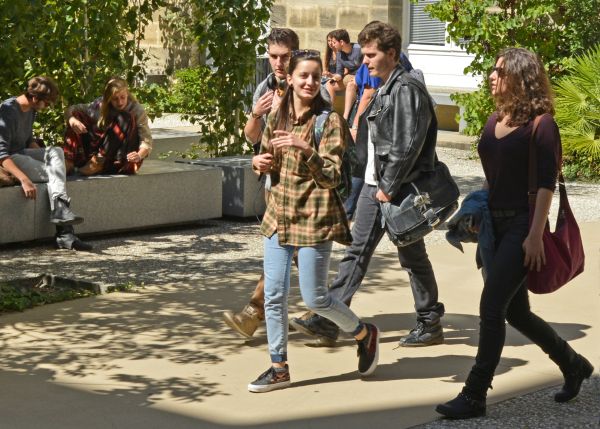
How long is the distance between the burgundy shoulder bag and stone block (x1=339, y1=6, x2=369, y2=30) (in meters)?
13.5

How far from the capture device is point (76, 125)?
10.9 m

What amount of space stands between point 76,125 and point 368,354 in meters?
5.01

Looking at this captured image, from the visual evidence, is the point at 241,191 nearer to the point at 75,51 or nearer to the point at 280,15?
the point at 75,51

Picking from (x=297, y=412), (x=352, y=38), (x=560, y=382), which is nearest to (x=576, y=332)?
(x=560, y=382)

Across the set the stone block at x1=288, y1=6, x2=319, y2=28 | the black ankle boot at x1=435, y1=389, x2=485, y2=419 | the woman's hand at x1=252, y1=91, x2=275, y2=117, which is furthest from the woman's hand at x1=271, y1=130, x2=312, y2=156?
the stone block at x1=288, y1=6, x2=319, y2=28

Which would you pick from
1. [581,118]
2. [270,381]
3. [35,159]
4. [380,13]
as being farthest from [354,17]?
[270,381]

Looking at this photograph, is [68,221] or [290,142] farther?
[68,221]

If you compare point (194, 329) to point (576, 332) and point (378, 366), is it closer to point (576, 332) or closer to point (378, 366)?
point (378, 366)

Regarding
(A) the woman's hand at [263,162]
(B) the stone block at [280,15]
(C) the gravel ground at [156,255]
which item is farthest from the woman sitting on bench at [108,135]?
→ (B) the stone block at [280,15]

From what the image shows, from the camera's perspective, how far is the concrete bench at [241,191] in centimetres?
1182

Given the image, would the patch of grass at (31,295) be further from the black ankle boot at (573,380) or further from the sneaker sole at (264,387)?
the black ankle boot at (573,380)

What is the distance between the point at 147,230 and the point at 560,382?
17.7 feet

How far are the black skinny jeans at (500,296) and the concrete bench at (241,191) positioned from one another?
577cm

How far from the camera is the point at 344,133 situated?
6.45 metres
